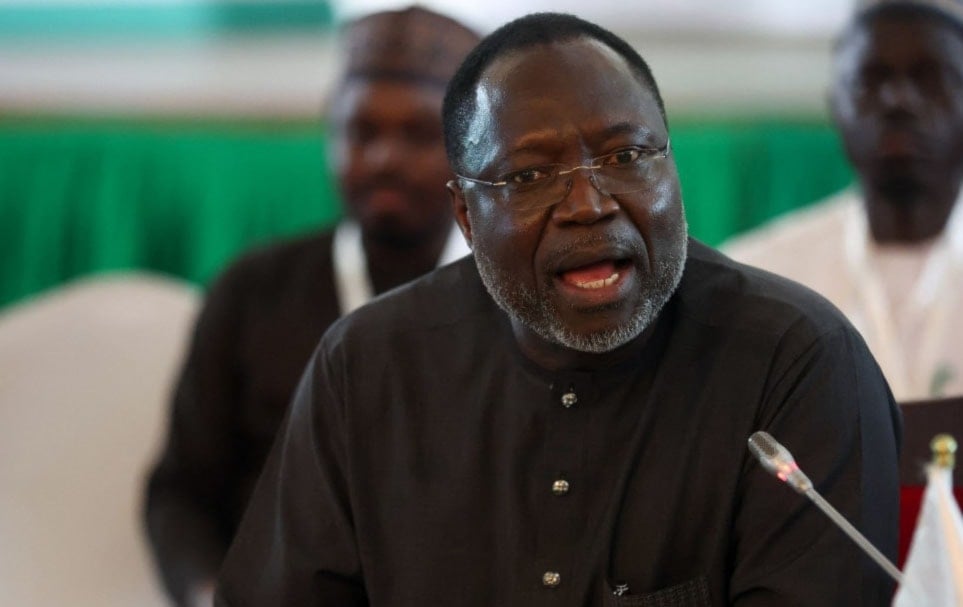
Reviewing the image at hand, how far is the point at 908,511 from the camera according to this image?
1566 mm

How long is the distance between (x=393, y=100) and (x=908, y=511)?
3.57 ft

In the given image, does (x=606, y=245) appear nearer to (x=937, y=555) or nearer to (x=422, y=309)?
(x=422, y=309)

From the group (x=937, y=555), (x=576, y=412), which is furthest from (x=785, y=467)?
(x=576, y=412)

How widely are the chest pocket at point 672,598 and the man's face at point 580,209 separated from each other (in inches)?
9.0

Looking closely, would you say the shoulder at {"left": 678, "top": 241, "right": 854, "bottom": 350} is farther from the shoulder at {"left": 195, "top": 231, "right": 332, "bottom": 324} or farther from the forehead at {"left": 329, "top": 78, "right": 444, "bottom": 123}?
the shoulder at {"left": 195, "top": 231, "right": 332, "bottom": 324}

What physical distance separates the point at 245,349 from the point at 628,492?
1028mm

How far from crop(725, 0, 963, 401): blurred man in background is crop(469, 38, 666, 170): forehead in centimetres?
92

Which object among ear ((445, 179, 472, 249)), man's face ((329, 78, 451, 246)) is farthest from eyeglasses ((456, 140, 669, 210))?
man's face ((329, 78, 451, 246))

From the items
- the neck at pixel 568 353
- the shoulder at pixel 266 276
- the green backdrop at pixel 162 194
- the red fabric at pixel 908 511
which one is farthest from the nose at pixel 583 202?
the green backdrop at pixel 162 194

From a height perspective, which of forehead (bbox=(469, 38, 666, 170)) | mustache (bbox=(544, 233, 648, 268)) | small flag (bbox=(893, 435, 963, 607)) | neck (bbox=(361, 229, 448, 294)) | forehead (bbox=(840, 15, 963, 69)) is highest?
forehead (bbox=(469, 38, 666, 170))

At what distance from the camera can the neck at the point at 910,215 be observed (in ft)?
7.98

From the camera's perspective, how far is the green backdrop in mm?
3461

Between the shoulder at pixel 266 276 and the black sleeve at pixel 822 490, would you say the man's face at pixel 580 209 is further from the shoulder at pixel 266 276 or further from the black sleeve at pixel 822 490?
the shoulder at pixel 266 276

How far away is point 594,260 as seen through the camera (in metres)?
1.43
